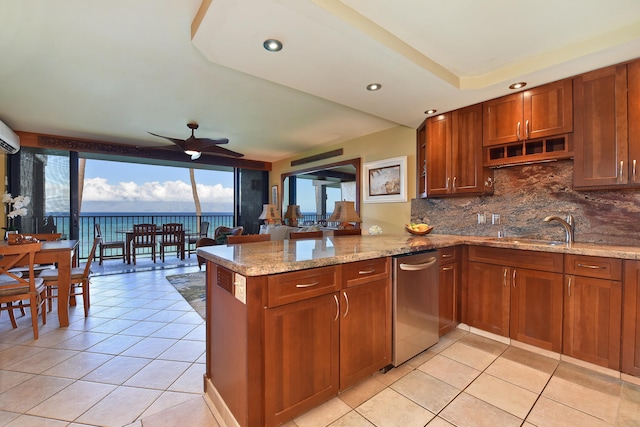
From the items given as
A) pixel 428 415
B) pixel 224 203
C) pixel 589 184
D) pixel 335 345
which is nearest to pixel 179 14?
pixel 335 345

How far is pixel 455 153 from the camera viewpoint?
3.04 metres

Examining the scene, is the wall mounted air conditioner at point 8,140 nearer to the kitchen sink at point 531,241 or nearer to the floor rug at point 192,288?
the floor rug at point 192,288

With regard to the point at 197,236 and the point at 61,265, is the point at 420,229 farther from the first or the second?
the point at 197,236

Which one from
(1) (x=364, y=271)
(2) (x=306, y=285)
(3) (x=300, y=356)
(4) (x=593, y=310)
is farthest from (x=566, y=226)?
(3) (x=300, y=356)

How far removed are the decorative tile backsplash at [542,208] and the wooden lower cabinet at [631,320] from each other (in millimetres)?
554

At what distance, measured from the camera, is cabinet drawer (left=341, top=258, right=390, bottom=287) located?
172cm

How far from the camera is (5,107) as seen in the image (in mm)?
3479

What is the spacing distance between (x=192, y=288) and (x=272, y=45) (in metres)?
3.70

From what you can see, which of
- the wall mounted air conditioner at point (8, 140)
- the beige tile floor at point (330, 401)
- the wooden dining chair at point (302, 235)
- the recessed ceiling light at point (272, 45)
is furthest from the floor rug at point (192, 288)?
the wall mounted air conditioner at point (8, 140)

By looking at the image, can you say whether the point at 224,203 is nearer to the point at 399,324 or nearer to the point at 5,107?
the point at 5,107

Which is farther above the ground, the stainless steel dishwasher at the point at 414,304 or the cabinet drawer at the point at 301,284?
the cabinet drawer at the point at 301,284

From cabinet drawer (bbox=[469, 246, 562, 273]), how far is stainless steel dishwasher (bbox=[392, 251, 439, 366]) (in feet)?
1.94

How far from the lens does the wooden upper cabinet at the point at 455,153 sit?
2.88m

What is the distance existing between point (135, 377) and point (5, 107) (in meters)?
3.96
